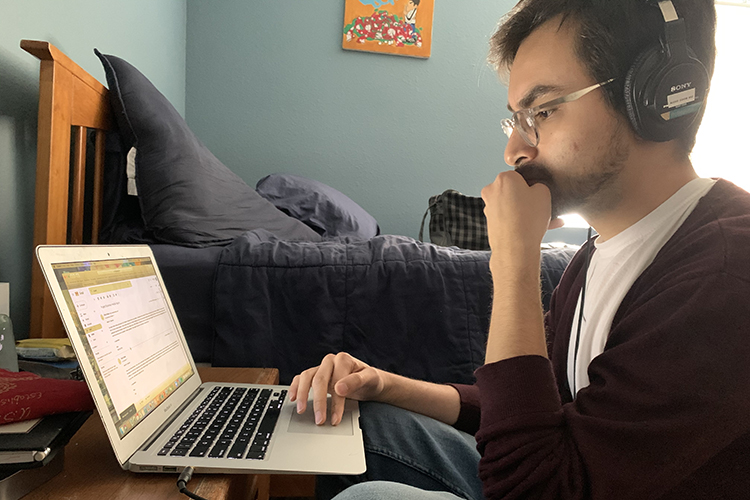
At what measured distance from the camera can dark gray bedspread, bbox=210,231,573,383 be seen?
3.61ft

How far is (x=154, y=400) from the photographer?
62 cm

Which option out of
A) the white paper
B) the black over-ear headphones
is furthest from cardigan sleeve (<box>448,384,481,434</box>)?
the white paper

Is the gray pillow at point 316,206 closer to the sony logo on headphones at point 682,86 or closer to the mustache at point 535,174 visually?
the mustache at point 535,174

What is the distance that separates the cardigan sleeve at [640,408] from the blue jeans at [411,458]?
0.16 metres

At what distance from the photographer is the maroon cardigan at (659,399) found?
454 mm

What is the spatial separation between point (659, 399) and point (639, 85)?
0.41 m

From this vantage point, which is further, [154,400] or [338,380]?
[338,380]

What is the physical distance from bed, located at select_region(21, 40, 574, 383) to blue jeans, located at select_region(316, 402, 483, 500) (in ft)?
1.28

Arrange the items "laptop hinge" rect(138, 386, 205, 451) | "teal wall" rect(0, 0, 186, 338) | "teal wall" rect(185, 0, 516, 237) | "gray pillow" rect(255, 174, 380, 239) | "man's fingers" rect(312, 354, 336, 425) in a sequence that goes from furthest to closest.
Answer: "teal wall" rect(185, 0, 516, 237) < "gray pillow" rect(255, 174, 380, 239) < "teal wall" rect(0, 0, 186, 338) < "man's fingers" rect(312, 354, 336, 425) < "laptop hinge" rect(138, 386, 205, 451)

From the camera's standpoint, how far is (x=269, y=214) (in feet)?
5.24

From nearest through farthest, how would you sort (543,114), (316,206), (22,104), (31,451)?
(31,451)
(543,114)
(22,104)
(316,206)

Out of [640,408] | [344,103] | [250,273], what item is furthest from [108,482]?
[344,103]

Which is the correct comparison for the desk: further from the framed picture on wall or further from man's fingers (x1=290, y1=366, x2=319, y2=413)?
the framed picture on wall

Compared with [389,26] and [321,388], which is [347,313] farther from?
[389,26]
